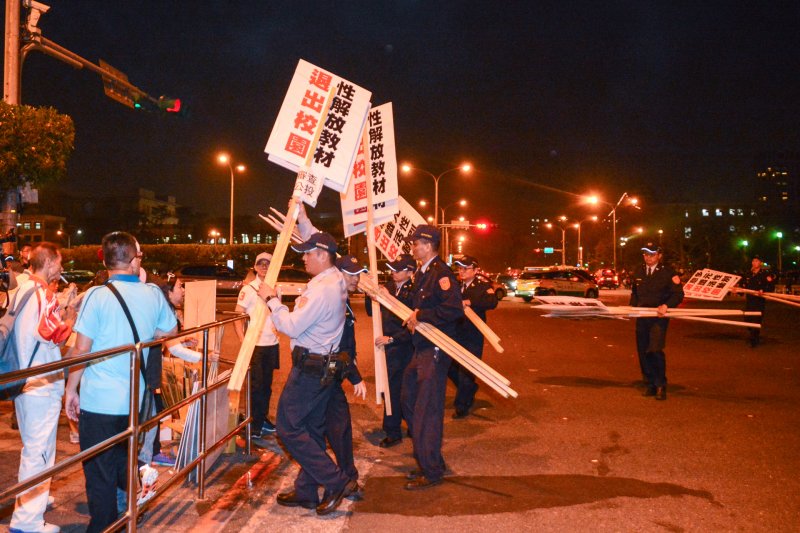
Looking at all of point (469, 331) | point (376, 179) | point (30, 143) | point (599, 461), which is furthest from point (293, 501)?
point (30, 143)

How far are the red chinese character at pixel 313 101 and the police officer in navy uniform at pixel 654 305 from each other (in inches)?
203

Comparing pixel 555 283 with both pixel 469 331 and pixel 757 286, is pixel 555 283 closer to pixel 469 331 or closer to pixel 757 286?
pixel 757 286

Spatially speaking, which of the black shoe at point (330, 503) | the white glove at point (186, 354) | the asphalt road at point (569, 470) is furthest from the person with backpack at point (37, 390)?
the black shoe at point (330, 503)

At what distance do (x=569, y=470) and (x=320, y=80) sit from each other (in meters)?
3.75

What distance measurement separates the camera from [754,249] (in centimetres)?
6994

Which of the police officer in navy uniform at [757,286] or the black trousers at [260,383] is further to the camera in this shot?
the police officer in navy uniform at [757,286]

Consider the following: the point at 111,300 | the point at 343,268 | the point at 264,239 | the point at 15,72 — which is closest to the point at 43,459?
the point at 111,300

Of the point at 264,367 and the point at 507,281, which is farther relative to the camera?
the point at 507,281

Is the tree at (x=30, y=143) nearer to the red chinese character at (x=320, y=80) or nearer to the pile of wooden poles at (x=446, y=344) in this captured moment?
the red chinese character at (x=320, y=80)

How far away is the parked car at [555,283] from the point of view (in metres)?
31.3

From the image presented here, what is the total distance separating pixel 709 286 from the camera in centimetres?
1239

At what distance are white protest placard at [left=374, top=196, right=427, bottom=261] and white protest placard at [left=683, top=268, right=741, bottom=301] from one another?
6.10 meters

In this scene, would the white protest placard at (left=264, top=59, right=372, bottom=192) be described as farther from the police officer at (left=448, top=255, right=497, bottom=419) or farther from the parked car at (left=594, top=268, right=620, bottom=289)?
the parked car at (left=594, top=268, right=620, bottom=289)

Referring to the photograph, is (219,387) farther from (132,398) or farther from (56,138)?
(56,138)
